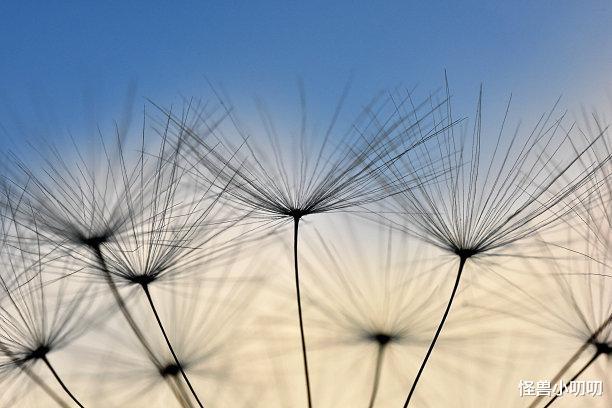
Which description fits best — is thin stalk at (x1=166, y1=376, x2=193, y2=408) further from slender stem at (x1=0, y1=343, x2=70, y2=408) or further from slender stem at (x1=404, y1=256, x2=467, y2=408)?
slender stem at (x1=404, y1=256, x2=467, y2=408)

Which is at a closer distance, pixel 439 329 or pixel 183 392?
pixel 439 329

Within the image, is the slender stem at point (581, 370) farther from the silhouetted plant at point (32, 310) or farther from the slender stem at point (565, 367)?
the silhouetted plant at point (32, 310)

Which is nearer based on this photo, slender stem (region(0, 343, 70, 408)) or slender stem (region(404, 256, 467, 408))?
slender stem (region(404, 256, 467, 408))

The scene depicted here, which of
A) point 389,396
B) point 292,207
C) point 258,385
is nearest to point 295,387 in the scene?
point 258,385
